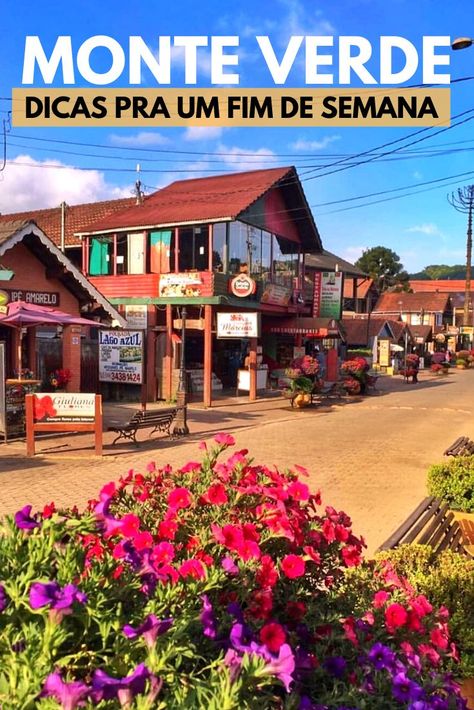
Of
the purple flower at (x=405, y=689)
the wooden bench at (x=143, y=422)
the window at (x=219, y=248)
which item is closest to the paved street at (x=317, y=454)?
the wooden bench at (x=143, y=422)

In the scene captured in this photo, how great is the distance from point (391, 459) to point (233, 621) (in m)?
9.53

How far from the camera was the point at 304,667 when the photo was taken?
190cm

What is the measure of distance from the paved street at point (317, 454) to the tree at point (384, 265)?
7672 centimetres

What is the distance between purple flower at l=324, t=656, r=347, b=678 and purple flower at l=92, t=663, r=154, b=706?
826 millimetres

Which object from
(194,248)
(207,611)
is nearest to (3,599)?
(207,611)

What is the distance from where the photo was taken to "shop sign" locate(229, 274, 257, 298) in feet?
63.1

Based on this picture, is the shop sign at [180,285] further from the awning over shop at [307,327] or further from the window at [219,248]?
the awning over shop at [307,327]

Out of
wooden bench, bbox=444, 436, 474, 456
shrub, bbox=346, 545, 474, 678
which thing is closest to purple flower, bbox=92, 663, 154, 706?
shrub, bbox=346, 545, 474, 678

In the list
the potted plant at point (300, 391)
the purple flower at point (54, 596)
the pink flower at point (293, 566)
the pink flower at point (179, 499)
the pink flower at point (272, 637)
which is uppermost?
the purple flower at point (54, 596)

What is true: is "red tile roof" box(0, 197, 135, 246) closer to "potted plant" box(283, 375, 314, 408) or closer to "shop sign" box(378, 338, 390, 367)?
"potted plant" box(283, 375, 314, 408)

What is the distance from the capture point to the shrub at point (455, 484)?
21.7 feet

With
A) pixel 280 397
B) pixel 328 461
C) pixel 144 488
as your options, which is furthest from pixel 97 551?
pixel 280 397

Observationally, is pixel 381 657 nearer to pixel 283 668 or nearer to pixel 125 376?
pixel 283 668

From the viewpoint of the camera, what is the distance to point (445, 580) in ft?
12.4
